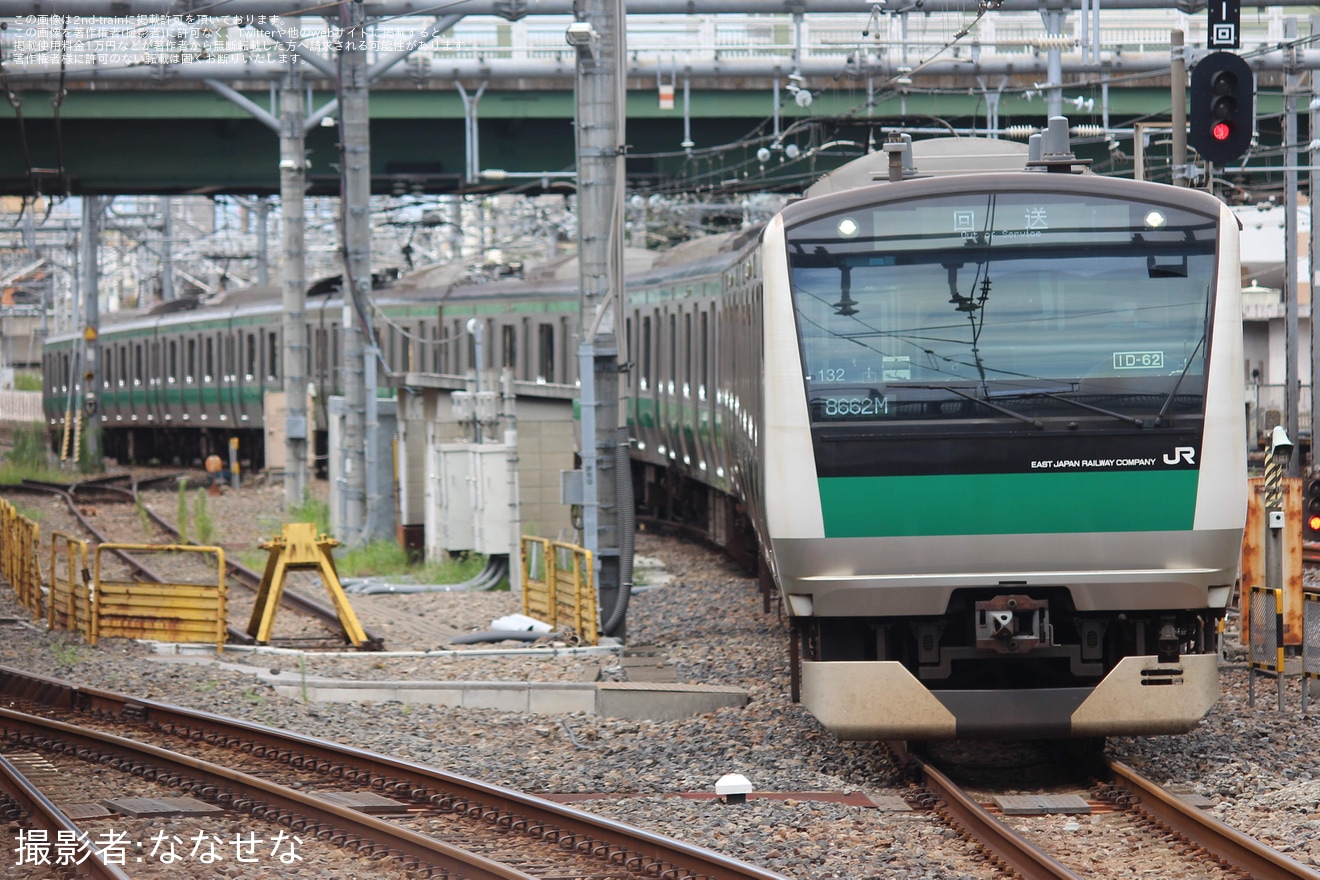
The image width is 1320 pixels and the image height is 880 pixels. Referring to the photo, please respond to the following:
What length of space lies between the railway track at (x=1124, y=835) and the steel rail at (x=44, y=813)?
3.40m

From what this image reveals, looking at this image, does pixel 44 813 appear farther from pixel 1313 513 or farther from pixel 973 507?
pixel 1313 513

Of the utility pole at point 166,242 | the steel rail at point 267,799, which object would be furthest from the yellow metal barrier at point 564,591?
the utility pole at point 166,242

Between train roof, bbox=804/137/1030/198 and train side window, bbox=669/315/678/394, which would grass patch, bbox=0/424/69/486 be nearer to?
train side window, bbox=669/315/678/394

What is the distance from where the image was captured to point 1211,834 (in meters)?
7.41

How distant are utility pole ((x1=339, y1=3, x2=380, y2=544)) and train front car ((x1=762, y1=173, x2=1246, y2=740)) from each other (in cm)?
1189

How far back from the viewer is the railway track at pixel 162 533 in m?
15.4

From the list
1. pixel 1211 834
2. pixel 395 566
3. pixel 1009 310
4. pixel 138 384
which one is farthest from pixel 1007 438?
pixel 138 384

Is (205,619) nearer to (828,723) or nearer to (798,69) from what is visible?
(828,723)

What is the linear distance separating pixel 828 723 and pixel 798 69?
13.9 metres

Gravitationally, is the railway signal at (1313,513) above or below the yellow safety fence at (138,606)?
above

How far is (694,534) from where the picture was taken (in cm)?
2281

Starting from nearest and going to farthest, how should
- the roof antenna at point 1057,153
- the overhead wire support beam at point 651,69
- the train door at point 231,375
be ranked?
1. the roof antenna at point 1057,153
2. the overhead wire support beam at point 651,69
3. the train door at point 231,375

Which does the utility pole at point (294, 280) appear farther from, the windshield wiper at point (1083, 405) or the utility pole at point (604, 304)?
the windshield wiper at point (1083, 405)

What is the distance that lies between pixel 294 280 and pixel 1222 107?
14464mm
